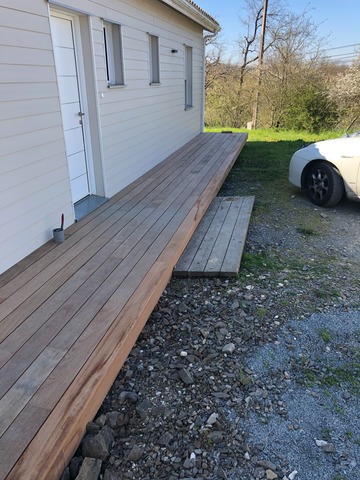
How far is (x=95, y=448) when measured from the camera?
1814mm

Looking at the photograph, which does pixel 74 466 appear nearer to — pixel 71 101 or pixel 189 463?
pixel 189 463

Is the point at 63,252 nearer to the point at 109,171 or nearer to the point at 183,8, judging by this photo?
the point at 109,171

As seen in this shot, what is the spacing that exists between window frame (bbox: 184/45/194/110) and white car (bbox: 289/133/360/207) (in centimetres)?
440

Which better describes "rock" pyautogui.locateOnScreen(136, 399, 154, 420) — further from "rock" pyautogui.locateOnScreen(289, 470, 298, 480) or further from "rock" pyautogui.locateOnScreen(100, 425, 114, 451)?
"rock" pyautogui.locateOnScreen(289, 470, 298, 480)

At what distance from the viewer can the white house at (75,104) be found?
116 inches

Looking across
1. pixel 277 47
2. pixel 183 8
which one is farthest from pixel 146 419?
pixel 277 47

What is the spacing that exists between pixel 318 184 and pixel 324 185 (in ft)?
0.33

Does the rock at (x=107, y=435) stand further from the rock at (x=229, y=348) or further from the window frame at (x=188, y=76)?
the window frame at (x=188, y=76)

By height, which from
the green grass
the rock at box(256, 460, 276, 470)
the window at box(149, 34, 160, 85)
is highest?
the window at box(149, 34, 160, 85)

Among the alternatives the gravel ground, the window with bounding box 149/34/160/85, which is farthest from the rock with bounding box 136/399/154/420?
the window with bounding box 149/34/160/85

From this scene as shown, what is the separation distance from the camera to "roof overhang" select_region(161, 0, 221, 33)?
6604 millimetres

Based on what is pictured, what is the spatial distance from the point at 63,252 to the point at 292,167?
399cm

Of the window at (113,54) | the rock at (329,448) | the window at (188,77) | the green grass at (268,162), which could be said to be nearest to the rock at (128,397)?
the rock at (329,448)

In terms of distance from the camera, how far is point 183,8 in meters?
7.03
